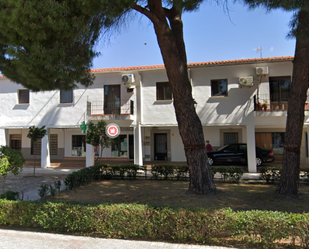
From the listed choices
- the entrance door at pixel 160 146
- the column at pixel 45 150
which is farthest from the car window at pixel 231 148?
the column at pixel 45 150

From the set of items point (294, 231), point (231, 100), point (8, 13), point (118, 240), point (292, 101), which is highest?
point (8, 13)

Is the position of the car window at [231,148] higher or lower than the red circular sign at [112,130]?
lower

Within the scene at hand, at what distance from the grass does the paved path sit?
2171 millimetres

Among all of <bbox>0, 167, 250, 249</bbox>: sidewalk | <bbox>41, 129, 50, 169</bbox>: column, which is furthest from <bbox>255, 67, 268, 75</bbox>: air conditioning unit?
<bbox>41, 129, 50, 169</bbox>: column

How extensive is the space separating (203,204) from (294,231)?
9.10ft

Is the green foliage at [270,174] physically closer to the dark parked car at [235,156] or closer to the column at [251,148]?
the column at [251,148]

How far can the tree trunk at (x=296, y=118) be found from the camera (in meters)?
7.22

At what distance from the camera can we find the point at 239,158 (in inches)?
611

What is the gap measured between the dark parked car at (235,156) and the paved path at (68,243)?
11.6 metres

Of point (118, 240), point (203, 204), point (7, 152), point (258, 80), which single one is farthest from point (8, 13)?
point (258, 80)

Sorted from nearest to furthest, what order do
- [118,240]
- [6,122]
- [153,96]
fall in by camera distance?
[118,240] < [153,96] < [6,122]

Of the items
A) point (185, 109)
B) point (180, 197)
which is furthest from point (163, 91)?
point (180, 197)

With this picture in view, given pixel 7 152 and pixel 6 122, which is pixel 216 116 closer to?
pixel 7 152

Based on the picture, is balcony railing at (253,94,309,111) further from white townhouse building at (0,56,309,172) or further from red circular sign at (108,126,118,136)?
red circular sign at (108,126,118,136)
